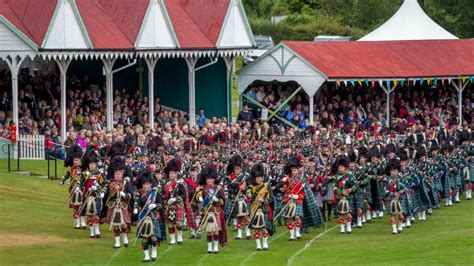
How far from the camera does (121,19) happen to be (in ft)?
176

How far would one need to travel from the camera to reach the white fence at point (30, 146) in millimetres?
47906

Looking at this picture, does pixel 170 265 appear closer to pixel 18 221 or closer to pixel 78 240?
pixel 78 240

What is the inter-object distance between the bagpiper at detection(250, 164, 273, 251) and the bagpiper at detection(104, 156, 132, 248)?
2.92m

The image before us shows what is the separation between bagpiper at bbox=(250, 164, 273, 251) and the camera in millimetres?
34188

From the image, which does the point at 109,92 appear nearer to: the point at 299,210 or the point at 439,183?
the point at 439,183

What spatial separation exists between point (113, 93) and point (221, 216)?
21.9 m

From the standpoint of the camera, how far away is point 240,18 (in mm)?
57812

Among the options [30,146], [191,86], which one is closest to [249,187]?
[30,146]

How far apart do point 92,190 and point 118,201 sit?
1.86 meters

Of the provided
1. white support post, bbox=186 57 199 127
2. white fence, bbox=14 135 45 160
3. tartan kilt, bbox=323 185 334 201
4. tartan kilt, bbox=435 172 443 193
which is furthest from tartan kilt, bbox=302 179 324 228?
white support post, bbox=186 57 199 127

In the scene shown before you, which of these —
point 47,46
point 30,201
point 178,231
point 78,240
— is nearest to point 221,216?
point 178,231

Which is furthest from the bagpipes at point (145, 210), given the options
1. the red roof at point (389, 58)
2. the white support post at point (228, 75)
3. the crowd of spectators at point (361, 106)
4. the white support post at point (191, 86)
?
the white support post at point (228, 75)

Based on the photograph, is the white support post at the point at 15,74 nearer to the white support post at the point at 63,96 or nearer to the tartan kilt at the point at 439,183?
the white support post at the point at 63,96

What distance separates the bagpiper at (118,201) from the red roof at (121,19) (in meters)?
15.0
